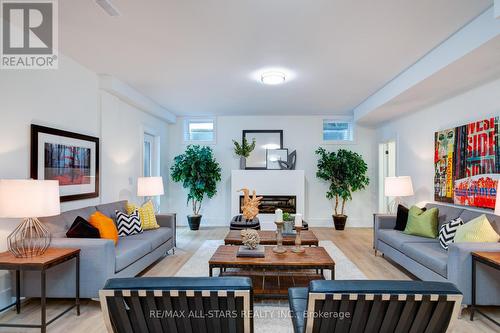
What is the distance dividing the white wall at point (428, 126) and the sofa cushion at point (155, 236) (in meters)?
4.11

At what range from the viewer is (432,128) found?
14.8 ft

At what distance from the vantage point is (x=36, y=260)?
227 cm

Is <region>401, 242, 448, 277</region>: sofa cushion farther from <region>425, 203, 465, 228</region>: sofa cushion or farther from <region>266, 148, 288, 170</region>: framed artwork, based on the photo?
<region>266, 148, 288, 170</region>: framed artwork

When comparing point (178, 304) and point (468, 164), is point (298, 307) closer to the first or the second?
point (178, 304)

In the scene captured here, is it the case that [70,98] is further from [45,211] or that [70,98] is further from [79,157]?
[45,211]

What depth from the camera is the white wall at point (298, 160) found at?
22.5ft

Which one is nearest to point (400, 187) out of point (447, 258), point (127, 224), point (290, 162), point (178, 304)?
point (447, 258)

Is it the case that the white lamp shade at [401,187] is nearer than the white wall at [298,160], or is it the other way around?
the white lamp shade at [401,187]

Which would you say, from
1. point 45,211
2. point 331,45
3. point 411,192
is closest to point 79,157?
point 45,211

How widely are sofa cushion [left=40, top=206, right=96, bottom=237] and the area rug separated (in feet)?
4.40

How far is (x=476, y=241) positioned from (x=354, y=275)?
133cm

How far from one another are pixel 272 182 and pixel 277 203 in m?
0.48

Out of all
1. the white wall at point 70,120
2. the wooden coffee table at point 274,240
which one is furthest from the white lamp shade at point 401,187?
the white wall at point 70,120

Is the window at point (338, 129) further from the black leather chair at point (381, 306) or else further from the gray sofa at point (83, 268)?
the black leather chair at point (381, 306)
